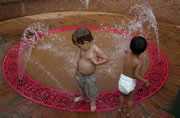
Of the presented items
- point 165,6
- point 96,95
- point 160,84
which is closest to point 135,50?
point 96,95

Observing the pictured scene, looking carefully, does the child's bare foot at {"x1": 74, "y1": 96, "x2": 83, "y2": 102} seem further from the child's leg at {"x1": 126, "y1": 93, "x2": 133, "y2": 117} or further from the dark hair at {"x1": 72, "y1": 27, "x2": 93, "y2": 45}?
the dark hair at {"x1": 72, "y1": 27, "x2": 93, "y2": 45}

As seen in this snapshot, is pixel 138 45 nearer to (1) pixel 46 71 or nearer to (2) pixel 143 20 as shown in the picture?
(1) pixel 46 71

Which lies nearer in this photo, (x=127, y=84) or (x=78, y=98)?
(x=127, y=84)

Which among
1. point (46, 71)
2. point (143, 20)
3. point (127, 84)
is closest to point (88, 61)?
point (127, 84)

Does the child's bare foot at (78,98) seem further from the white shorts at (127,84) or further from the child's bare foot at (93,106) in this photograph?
the white shorts at (127,84)

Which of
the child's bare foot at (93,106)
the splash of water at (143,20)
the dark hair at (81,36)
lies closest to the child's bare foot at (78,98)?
the child's bare foot at (93,106)

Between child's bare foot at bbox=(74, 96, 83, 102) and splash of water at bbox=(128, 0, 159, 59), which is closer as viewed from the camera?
child's bare foot at bbox=(74, 96, 83, 102)

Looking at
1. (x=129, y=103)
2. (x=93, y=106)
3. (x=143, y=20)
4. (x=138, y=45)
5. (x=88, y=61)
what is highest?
(x=138, y=45)

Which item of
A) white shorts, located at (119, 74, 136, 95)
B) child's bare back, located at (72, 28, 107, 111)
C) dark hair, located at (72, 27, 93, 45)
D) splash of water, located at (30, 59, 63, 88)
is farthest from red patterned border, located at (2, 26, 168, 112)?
dark hair, located at (72, 27, 93, 45)

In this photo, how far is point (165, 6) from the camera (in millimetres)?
7445

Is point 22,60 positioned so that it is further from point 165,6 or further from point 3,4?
point 165,6

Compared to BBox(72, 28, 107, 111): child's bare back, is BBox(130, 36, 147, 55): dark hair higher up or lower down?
higher up

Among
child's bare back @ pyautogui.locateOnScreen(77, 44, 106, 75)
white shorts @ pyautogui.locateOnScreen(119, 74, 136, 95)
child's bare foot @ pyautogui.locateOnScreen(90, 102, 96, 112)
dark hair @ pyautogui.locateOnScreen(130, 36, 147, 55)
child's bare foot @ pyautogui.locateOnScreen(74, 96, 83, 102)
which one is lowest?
child's bare foot @ pyautogui.locateOnScreen(90, 102, 96, 112)

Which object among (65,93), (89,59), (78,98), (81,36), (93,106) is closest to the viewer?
(81,36)
